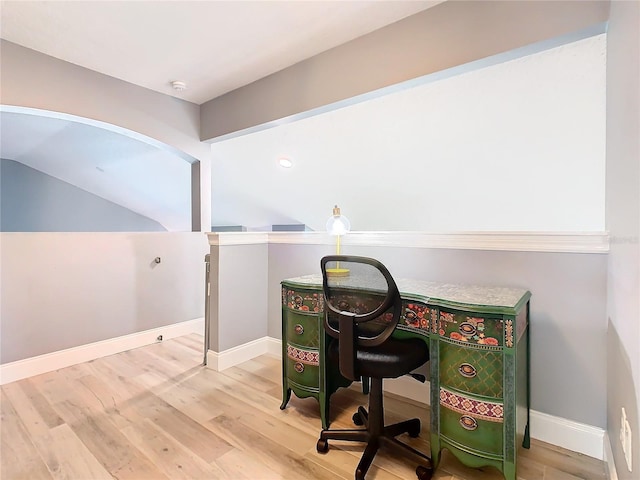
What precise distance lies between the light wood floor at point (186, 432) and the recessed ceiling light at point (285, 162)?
105 inches

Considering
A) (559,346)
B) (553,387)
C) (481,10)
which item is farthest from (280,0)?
(553,387)

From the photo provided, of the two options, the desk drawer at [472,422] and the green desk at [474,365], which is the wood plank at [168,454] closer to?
the green desk at [474,365]

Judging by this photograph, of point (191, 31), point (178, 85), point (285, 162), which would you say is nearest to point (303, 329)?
point (191, 31)

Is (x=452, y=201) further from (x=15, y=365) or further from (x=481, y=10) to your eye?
(x=15, y=365)

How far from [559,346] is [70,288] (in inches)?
139

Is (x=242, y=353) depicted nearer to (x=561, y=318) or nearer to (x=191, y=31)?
(x=561, y=318)

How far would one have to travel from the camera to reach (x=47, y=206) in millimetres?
6746

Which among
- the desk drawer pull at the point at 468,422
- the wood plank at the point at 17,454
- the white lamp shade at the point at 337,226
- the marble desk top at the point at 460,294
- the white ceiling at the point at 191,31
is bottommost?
the wood plank at the point at 17,454

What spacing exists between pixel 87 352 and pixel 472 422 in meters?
3.04

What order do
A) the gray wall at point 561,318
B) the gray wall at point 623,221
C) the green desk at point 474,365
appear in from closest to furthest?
1. the gray wall at point 623,221
2. the green desk at point 474,365
3. the gray wall at point 561,318

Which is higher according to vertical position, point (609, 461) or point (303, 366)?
point (303, 366)

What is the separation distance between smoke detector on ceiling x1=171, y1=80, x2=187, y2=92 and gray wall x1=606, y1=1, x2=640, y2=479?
10.0 feet

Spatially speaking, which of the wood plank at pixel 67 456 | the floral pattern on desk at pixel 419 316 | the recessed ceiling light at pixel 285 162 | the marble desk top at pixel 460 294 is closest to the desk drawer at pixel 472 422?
the floral pattern on desk at pixel 419 316

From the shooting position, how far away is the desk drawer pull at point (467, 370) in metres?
1.48
